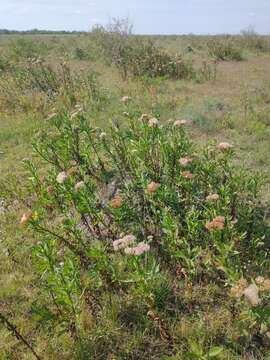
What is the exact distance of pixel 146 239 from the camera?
3.18m

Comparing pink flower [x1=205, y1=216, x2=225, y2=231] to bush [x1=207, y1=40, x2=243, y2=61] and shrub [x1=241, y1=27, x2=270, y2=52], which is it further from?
shrub [x1=241, y1=27, x2=270, y2=52]

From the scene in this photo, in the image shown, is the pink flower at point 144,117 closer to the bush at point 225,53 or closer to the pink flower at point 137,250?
the pink flower at point 137,250

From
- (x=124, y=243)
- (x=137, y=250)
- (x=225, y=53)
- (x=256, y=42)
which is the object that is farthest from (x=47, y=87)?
(x=256, y=42)

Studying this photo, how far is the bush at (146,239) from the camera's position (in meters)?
2.43

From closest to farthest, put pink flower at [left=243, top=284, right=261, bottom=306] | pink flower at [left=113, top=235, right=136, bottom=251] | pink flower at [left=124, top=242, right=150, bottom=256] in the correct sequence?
pink flower at [left=243, top=284, right=261, bottom=306]
pink flower at [left=124, top=242, right=150, bottom=256]
pink flower at [left=113, top=235, right=136, bottom=251]

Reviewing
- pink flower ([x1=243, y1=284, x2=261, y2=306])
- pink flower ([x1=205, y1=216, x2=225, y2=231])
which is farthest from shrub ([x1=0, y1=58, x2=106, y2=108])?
pink flower ([x1=243, y1=284, x2=261, y2=306])

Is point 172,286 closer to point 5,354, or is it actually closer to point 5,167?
point 5,354

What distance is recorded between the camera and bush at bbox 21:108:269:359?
2428mm

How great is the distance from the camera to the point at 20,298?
2961 mm

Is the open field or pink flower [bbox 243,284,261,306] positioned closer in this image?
pink flower [bbox 243,284,261,306]

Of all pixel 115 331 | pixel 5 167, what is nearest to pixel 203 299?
pixel 115 331

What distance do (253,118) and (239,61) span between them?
8.57 meters

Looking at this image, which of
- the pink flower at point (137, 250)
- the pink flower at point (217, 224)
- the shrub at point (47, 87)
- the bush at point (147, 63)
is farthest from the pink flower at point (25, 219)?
the bush at point (147, 63)

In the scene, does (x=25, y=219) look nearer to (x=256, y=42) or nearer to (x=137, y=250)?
(x=137, y=250)
